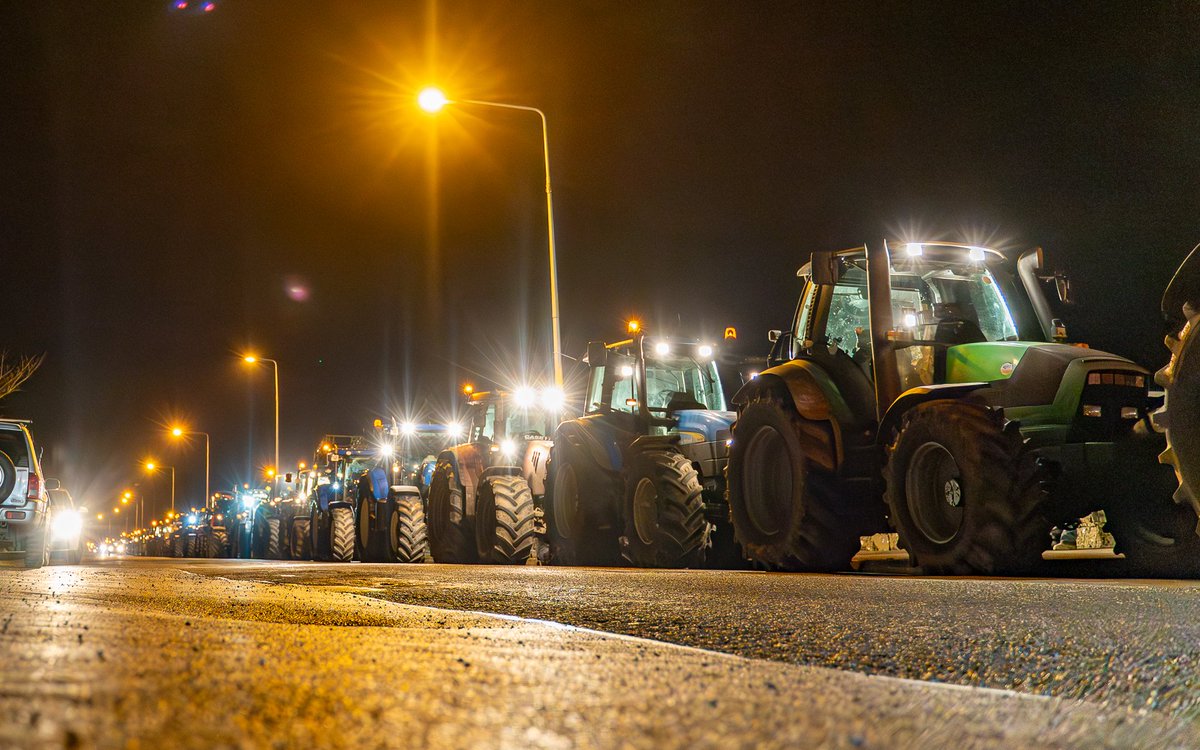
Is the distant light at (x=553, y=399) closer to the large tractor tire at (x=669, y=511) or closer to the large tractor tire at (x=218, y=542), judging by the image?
the large tractor tire at (x=669, y=511)

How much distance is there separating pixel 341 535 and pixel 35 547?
1146 cm

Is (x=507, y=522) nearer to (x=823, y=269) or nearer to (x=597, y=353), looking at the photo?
(x=597, y=353)

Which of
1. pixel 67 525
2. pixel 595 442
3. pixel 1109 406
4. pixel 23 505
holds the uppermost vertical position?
pixel 595 442

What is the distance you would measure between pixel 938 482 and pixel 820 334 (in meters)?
2.17

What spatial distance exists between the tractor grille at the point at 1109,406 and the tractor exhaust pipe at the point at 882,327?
5.17 feet

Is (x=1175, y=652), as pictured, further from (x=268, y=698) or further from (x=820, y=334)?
(x=820, y=334)

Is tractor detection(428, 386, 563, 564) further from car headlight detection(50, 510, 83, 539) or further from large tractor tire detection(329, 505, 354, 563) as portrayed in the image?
large tractor tire detection(329, 505, 354, 563)

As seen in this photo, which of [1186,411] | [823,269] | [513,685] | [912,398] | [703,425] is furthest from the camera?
[703,425]

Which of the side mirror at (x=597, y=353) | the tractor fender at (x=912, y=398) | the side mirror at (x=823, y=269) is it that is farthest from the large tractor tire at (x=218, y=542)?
the tractor fender at (x=912, y=398)

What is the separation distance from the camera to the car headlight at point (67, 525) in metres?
19.1

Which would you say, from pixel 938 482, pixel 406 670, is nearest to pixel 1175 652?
pixel 406 670

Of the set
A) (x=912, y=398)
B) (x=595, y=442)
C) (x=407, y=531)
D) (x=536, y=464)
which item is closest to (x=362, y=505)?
(x=407, y=531)

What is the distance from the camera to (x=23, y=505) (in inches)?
525

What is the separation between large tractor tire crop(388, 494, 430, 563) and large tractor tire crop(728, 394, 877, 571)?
33.0 ft
